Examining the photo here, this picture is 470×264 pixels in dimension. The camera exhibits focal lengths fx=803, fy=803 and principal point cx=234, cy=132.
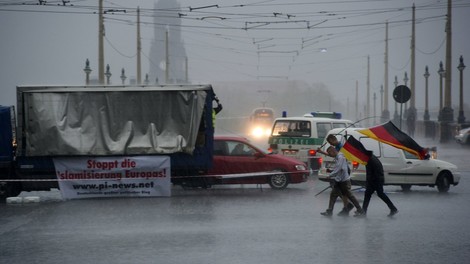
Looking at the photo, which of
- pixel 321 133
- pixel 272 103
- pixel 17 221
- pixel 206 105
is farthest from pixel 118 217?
pixel 272 103

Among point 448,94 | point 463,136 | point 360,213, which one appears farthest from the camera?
point 448,94

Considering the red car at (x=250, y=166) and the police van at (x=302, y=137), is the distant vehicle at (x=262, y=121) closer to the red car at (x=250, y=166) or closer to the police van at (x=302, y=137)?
the police van at (x=302, y=137)

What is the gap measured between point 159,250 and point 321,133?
16155 millimetres

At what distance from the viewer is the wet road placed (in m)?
11.5

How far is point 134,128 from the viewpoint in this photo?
20.8 meters

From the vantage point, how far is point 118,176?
20.7m

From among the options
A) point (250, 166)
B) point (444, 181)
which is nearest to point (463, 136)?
point (444, 181)

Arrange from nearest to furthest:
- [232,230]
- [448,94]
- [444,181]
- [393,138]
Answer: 1. [232,230]
2. [393,138]
3. [444,181]
4. [448,94]

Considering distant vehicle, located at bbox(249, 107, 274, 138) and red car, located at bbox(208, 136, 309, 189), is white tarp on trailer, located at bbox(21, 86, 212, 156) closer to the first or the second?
red car, located at bbox(208, 136, 309, 189)

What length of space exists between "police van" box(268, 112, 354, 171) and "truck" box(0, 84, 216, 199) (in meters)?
6.96


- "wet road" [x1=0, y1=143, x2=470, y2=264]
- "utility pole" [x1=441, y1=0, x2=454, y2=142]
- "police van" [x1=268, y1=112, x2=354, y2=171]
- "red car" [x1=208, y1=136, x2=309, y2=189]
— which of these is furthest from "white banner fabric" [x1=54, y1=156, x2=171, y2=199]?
"utility pole" [x1=441, y1=0, x2=454, y2=142]

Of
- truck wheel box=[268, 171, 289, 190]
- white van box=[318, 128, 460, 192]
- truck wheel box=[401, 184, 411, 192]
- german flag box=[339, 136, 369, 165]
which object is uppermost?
german flag box=[339, 136, 369, 165]

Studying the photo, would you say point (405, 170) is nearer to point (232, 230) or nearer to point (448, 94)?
point (232, 230)

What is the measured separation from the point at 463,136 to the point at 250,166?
1034 inches
